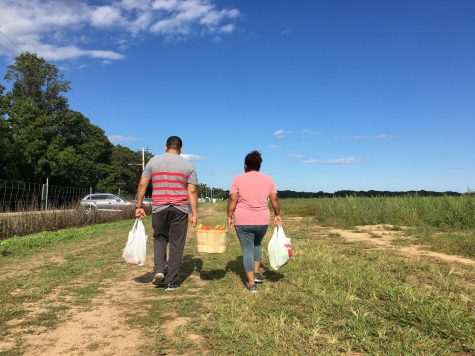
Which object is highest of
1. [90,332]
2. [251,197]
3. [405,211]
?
[251,197]

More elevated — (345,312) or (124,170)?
(124,170)

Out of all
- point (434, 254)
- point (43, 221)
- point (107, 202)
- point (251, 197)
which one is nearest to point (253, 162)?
point (251, 197)

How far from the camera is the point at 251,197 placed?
571cm

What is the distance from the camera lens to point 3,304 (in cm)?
493

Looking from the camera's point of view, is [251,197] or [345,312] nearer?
[345,312]

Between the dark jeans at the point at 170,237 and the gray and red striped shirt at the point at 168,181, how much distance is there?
0.36 feet

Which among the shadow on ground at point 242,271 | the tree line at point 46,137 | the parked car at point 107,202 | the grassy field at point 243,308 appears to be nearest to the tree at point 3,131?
the tree line at point 46,137

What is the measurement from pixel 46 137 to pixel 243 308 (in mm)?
42474

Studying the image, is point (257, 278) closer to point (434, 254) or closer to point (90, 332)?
point (90, 332)

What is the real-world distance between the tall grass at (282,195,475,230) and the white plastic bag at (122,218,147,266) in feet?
38.7

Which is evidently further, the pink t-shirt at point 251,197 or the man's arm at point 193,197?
the man's arm at point 193,197

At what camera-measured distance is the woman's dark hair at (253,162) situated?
19.3 ft

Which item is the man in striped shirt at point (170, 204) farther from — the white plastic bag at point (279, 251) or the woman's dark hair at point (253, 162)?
the white plastic bag at point (279, 251)

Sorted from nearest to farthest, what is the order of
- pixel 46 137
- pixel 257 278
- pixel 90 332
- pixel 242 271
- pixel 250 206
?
pixel 90 332 < pixel 250 206 < pixel 257 278 < pixel 242 271 < pixel 46 137
